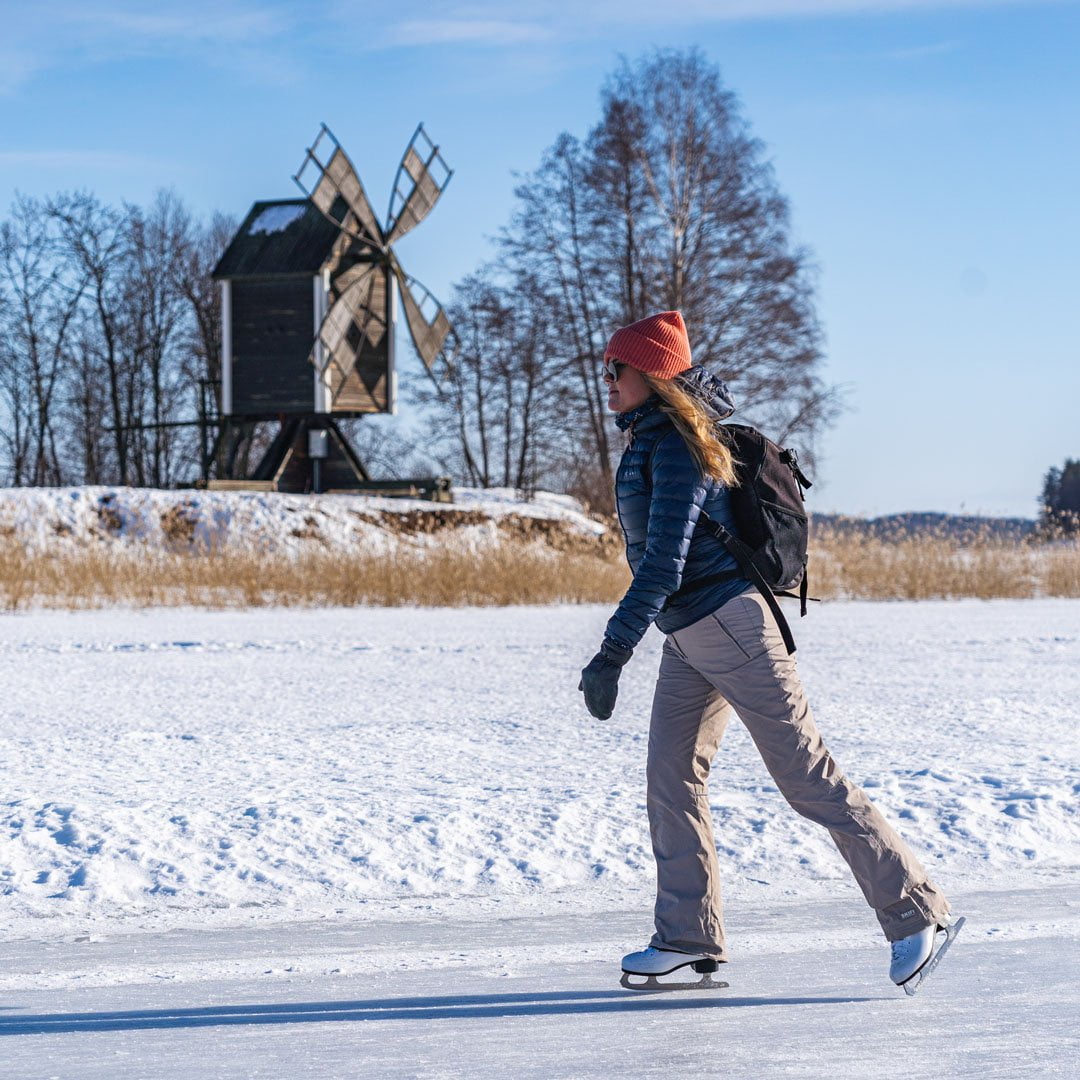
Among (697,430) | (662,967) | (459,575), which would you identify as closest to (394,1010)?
(662,967)

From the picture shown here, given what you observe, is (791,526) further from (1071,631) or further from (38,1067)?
(1071,631)

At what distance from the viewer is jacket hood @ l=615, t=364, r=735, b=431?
10.2 ft

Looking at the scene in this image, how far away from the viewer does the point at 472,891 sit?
12.8 ft

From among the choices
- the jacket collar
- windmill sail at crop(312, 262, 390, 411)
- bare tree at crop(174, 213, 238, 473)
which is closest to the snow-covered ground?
the jacket collar

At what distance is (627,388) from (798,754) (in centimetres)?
89

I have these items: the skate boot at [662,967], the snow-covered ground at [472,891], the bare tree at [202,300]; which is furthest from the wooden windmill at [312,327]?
the skate boot at [662,967]

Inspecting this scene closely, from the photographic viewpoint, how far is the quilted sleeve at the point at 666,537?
2949 millimetres

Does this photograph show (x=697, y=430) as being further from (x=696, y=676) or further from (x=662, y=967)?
(x=662, y=967)

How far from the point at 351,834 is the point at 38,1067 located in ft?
5.80

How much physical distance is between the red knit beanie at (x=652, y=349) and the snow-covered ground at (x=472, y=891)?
4.53 ft

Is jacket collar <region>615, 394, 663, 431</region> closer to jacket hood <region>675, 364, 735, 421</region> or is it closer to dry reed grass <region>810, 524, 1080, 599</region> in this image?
jacket hood <region>675, 364, 735, 421</region>

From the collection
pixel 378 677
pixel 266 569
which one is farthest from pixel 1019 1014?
pixel 266 569

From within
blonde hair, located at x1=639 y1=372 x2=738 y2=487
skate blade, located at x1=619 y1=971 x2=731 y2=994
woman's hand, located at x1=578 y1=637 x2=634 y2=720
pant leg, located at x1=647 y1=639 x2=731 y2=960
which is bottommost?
skate blade, located at x1=619 y1=971 x2=731 y2=994

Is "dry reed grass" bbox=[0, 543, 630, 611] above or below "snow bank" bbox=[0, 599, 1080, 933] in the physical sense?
above
